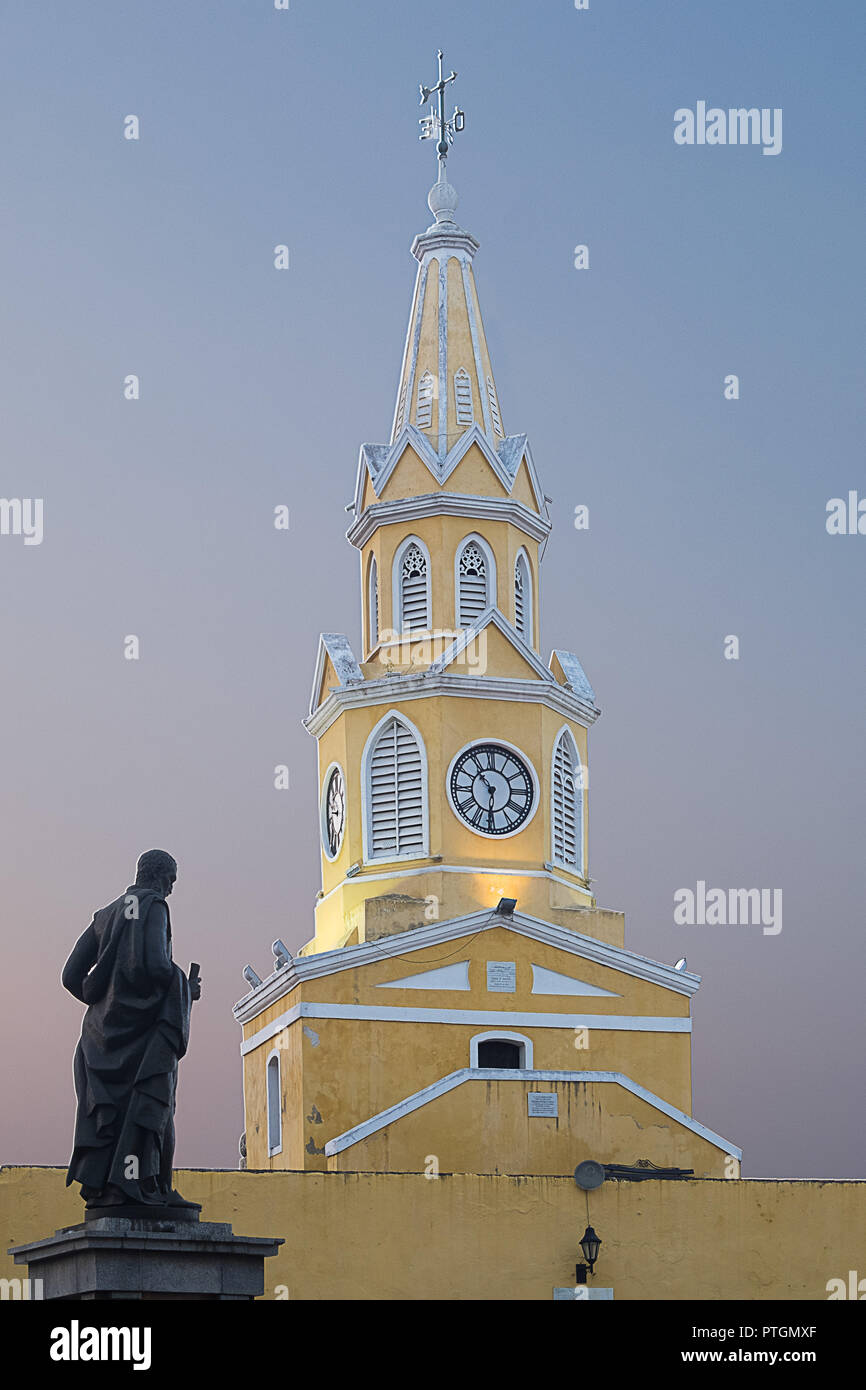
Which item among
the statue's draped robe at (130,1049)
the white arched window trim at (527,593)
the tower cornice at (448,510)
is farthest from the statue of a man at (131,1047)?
the white arched window trim at (527,593)

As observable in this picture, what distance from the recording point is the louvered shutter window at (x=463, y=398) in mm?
39562

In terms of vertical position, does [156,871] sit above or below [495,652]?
below

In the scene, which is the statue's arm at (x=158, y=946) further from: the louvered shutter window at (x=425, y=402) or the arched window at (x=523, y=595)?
the louvered shutter window at (x=425, y=402)

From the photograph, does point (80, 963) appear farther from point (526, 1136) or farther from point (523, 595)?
point (523, 595)

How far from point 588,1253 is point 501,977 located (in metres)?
6.18

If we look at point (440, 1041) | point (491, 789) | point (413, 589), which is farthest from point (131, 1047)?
point (413, 589)

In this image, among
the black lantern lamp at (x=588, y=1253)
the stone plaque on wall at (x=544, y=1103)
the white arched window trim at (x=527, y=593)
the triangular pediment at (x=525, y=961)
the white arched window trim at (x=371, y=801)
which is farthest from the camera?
the white arched window trim at (x=527, y=593)

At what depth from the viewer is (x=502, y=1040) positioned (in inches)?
1359

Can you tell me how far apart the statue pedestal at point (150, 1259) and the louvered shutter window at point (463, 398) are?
25087mm

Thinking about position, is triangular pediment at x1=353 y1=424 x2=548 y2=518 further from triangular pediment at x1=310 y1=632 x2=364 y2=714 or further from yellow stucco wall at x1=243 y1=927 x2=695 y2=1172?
yellow stucco wall at x1=243 y1=927 x2=695 y2=1172

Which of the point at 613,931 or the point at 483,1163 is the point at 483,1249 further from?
the point at 613,931

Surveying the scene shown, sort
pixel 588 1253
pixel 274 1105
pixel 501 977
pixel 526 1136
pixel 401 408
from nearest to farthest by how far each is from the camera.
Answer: pixel 588 1253 → pixel 526 1136 → pixel 501 977 → pixel 274 1105 → pixel 401 408
